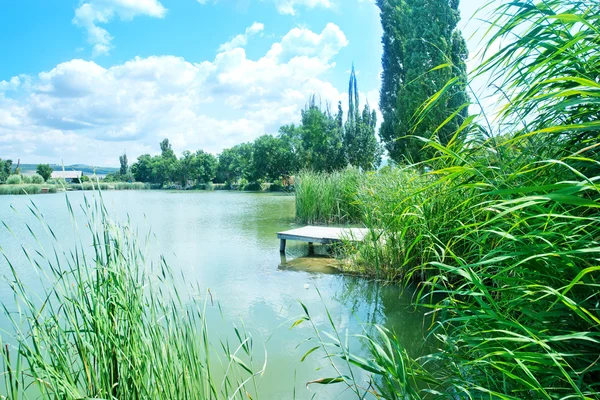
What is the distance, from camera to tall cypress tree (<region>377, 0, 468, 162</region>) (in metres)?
11.6

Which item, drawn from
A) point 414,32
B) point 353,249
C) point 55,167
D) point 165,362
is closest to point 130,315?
point 165,362

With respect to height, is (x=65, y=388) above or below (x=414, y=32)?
below

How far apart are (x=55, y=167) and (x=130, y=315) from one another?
0.82 metres

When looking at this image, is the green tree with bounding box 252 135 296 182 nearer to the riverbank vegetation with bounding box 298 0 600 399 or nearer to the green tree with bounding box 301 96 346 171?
the green tree with bounding box 301 96 346 171

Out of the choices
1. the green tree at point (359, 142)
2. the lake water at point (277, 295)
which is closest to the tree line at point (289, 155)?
the green tree at point (359, 142)

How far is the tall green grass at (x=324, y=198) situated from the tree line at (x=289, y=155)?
5.56 feet

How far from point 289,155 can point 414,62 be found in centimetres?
2425

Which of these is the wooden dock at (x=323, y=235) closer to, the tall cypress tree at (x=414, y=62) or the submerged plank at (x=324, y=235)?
the submerged plank at (x=324, y=235)

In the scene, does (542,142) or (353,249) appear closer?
(542,142)

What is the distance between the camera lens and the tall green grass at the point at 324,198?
8875mm

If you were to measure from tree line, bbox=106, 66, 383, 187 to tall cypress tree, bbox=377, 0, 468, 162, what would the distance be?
8.54ft

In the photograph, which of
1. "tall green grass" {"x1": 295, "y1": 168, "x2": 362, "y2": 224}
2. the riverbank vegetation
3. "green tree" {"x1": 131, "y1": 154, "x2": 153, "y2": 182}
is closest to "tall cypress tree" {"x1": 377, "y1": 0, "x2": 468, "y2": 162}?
"tall green grass" {"x1": 295, "y1": 168, "x2": 362, "y2": 224}

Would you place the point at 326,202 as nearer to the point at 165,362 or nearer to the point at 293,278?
the point at 293,278

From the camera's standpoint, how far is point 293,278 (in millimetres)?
4773
